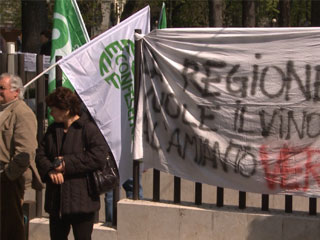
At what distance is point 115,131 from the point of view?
6547 mm

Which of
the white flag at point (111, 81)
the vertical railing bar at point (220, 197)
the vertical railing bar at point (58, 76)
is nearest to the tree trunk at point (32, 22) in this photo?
the vertical railing bar at point (58, 76)

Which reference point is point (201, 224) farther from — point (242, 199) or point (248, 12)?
point (248, 12)

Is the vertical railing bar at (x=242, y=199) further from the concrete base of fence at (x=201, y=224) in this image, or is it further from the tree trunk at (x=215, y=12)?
the tree trunk at (x=215, y=12)

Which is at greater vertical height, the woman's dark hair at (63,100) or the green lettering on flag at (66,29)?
the green lettering on flag at (66,29)

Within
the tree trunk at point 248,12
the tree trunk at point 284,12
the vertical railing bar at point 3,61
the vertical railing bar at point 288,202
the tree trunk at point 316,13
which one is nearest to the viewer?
the vertical railing bar at point 288,202

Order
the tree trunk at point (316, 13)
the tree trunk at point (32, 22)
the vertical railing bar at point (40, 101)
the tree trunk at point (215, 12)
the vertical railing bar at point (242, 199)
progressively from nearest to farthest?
the vertical railing bar at point (242, 199)
the vertical railing bar at point (40, 101)
the tree trunk at point (316, 13)
the tree trunk at point (215, 12)
the tree trunk at point (32, 22)

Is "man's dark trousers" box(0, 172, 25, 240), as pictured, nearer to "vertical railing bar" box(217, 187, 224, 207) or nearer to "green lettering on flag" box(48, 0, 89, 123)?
"green lettering on flag" box(48, 0, 89, 123)

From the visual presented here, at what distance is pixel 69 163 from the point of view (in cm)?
522

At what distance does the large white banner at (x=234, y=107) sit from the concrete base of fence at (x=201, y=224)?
0.88 ft

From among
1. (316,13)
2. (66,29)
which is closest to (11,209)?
(66,29)

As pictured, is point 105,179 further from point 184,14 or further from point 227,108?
point 184,14

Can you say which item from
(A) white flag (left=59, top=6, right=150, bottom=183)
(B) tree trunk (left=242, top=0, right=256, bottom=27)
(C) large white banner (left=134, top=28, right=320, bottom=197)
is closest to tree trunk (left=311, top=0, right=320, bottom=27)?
(B) tree trunk (left=242, top=0, right=256, bottom=27)

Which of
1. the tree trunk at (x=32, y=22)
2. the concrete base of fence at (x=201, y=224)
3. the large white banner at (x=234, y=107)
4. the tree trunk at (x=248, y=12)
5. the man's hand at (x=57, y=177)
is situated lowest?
the concrete base of fence at (x=201, y=224)

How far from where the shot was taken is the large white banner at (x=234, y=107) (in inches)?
234
